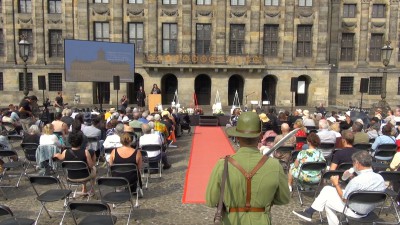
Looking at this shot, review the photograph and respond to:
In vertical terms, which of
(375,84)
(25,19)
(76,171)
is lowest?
(76,171)

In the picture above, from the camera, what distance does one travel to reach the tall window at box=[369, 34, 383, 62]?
112ft

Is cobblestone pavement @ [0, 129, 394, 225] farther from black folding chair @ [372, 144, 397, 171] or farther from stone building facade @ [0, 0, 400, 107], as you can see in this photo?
stone building facade @ [0, 0, 400, 107]

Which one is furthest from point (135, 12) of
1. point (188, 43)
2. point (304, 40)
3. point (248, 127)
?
point (248, 127)

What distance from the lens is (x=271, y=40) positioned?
1219 inches

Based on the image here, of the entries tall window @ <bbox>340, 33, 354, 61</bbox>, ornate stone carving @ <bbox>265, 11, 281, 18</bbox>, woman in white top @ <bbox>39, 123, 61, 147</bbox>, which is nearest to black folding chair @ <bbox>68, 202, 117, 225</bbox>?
woman in white top @ <bbox>39, 123, 61, 147</bbox>

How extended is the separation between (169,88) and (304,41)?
1305 cm

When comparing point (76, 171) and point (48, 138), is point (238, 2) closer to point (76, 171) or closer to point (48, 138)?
point (48, 138)

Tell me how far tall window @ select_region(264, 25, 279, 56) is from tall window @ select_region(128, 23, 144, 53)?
11.1 m

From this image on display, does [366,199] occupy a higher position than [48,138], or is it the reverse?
[48,138]

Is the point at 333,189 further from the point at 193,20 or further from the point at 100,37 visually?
the point at 100,37

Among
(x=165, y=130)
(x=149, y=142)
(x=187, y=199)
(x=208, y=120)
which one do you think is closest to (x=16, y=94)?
(x=208, y=120)

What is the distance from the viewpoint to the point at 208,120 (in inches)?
822

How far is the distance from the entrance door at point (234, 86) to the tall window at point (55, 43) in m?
15.9

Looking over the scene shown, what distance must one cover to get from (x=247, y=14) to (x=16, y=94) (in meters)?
22.2
